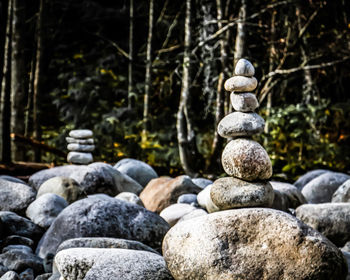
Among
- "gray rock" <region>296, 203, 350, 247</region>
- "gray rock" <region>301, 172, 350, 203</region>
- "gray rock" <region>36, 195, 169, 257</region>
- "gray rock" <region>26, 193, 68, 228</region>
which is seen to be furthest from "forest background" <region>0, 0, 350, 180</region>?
"gray rock" <region>296, 203, 350, 247</region>

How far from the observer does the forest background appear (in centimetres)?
955

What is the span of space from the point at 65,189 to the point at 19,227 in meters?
1.19

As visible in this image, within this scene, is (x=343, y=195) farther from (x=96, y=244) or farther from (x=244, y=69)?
(x=96, y=244)

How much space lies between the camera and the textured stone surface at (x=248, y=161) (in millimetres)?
3455

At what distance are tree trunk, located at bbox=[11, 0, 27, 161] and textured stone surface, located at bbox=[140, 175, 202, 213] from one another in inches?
162

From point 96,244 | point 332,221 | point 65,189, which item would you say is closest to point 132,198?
point 65,189

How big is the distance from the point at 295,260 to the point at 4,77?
6969mm

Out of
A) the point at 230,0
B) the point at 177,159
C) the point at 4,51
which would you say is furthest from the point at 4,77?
the point at 230,0

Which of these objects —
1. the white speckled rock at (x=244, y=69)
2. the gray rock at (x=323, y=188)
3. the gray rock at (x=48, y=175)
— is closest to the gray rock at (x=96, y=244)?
the white speckled rock at (x=244, y=69)

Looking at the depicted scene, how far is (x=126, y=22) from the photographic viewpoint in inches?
569

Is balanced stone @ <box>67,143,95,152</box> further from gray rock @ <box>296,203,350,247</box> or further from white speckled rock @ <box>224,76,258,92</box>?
white speckled rock @ <box>224,76,258,92</box>

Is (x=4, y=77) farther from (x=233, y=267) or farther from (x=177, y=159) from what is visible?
(x=233, y=267)

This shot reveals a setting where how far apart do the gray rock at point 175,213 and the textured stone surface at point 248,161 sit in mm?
2219

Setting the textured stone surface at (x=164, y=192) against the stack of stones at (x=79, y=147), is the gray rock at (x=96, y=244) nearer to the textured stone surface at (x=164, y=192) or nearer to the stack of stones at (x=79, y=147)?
the textured stone surface at (x=164, y=192)
